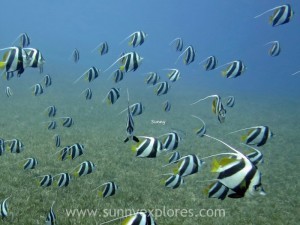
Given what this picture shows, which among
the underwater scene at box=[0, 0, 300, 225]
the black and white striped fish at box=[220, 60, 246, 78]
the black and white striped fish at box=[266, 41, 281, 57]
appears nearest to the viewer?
the underwater scene at box=[0, 0, 300, 225]

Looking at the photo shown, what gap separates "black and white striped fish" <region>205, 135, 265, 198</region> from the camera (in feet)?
11.0

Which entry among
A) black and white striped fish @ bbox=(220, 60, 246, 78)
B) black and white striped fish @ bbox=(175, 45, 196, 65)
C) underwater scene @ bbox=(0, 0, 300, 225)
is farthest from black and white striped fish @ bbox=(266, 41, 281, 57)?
black and white striped fish @ bbox=(175, 45, 196, 65)

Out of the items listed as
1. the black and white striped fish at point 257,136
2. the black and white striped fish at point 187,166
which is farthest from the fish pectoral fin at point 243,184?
the black and white striped fish at point 187,166

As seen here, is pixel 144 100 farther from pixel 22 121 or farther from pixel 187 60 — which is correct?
pixel 187 60

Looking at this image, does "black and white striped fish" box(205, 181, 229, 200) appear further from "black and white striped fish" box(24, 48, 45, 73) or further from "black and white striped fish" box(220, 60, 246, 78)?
"black and white striped fish" box(220, 60, 246, 78)

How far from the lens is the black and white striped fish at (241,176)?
11.0 ft

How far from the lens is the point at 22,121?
23.2 m

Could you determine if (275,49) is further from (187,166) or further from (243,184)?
(243,184)

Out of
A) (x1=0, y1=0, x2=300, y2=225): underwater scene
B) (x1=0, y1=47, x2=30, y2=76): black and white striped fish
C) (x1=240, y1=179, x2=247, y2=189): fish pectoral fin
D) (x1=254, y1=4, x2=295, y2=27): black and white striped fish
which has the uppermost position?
(x1=254, y1=4, x2=295, y2=27): black and white striped fish

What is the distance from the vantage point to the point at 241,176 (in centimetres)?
335

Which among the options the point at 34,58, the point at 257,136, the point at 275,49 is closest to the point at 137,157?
the point at 275,49

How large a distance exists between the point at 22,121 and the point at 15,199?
586 inches

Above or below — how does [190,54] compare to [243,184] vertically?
above

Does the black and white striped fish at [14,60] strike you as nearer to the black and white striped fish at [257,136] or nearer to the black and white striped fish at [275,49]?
the black and white striped fish at [257,136]
